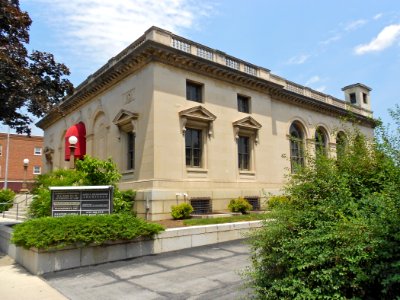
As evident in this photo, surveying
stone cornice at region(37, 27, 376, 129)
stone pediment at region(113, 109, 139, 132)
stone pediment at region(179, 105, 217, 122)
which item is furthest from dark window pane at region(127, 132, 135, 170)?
stone cornice at region(37, 27, 376, 129)

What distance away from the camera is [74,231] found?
9.90 meters

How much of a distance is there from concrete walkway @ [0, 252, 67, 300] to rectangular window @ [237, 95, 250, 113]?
18.0 meters

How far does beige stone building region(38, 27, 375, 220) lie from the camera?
63.5 feet

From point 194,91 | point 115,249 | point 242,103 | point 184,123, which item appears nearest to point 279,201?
point 115,249

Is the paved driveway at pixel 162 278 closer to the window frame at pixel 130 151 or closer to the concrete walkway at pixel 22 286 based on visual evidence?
the concrete walkway at pixel 22 286

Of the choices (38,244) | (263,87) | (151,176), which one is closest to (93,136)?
(151,176)

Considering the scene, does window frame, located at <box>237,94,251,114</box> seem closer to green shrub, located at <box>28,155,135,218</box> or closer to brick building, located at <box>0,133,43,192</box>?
green shrub, located at <box>28,155,135,218</box>

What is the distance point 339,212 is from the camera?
488 centimetres

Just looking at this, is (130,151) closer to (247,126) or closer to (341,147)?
(247,126)

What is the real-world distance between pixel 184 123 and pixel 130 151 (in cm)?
436

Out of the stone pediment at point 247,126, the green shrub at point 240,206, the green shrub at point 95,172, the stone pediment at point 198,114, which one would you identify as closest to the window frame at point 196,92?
the stone pediment at point 198,114

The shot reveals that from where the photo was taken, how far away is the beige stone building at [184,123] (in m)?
19.3

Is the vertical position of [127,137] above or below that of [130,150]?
above

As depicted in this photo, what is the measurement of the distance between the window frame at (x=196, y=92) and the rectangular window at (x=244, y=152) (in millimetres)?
4629
